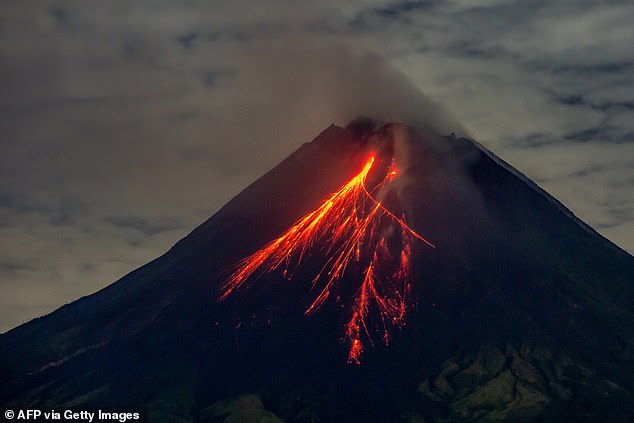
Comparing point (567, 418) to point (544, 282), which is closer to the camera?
point (567, 418)

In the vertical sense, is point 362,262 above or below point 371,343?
above

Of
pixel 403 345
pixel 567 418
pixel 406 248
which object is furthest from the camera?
pixel 406 248

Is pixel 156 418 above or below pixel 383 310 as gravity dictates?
below

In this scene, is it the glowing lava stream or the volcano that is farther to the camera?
Answer: the glowing lava stream

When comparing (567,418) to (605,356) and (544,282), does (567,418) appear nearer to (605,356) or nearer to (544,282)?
(605,356)

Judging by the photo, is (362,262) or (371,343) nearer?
(371,343)

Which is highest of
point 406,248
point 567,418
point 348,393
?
point 406,248

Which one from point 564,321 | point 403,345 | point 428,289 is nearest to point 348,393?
point 403,345

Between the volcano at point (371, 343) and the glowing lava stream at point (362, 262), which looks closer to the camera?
the volcano at point (371, 343)
